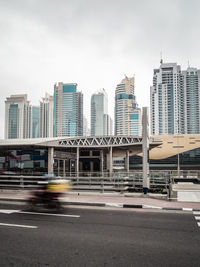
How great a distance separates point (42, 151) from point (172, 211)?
3241 cm

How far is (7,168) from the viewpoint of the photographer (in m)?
38.2

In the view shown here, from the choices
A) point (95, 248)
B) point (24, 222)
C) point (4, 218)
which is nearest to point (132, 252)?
point (95, 248)

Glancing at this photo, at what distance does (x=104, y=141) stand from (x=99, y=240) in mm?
44993

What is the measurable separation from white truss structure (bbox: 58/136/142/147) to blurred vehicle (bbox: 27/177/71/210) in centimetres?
3344

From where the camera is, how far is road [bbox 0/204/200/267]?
5.06 meters

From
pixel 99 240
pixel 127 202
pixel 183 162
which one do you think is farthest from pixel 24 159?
pixel 183 162

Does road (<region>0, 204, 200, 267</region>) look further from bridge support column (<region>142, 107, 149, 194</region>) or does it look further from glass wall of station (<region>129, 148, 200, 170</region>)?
glass wall of station (<region>129, 148, 200, 170</region>)

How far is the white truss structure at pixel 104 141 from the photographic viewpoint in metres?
47.3

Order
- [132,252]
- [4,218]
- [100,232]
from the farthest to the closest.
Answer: [4,218] → [100,232] → [132,252]

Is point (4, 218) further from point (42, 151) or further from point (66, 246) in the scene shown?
point (42, 151)

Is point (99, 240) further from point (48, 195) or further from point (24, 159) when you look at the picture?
point (24, 159)

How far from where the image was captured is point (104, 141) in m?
51.4

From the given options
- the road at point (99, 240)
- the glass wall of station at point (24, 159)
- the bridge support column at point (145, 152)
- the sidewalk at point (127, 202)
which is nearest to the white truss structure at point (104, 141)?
the glass wall of station at point (24, 159)

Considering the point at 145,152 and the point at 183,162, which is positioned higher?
the point at 145,152
